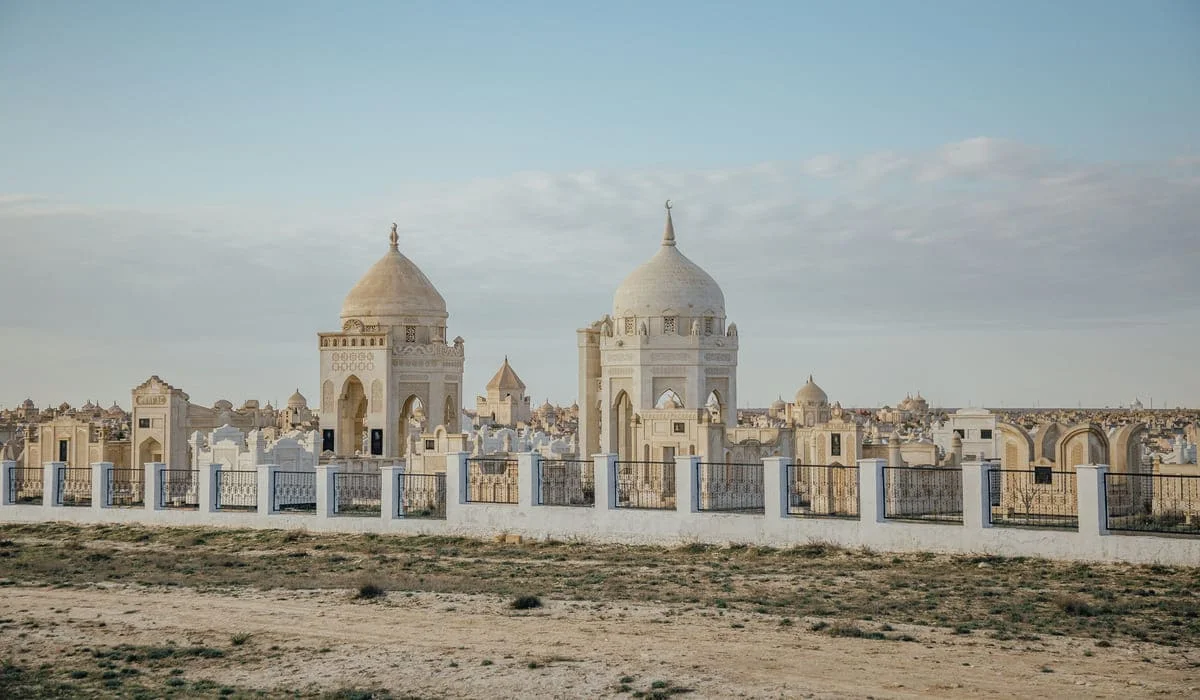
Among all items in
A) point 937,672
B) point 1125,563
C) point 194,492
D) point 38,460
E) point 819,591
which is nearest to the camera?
point 937,672

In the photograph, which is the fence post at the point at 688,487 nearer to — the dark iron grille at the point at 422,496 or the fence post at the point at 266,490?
the dark iron grille at the point at 422,496

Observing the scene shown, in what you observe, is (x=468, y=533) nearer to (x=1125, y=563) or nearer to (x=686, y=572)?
(x=686, y=572)

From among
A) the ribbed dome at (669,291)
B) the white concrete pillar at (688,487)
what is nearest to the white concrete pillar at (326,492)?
the white concrete pillar at (688,487)

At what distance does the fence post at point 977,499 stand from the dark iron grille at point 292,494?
40.1ft

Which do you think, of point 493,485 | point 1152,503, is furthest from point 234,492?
point 1152,503

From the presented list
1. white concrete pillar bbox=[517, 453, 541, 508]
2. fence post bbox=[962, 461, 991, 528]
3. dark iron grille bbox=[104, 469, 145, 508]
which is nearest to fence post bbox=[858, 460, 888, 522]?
fence post bbox=[962, 461, 991, 528]

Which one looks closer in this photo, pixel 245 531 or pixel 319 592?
pixel 319 592

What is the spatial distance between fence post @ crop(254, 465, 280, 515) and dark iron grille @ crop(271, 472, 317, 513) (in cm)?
2

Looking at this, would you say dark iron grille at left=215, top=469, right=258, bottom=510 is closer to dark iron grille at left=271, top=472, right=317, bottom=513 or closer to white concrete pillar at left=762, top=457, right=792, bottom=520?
dark iron grille at left=271, top=472, right=317, bottom=513

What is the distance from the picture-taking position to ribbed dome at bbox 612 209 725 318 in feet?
146

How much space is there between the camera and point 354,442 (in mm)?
50469

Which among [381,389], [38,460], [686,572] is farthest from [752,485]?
[38,460]

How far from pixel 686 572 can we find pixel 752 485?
7710mm

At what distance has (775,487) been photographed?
70.0ft
